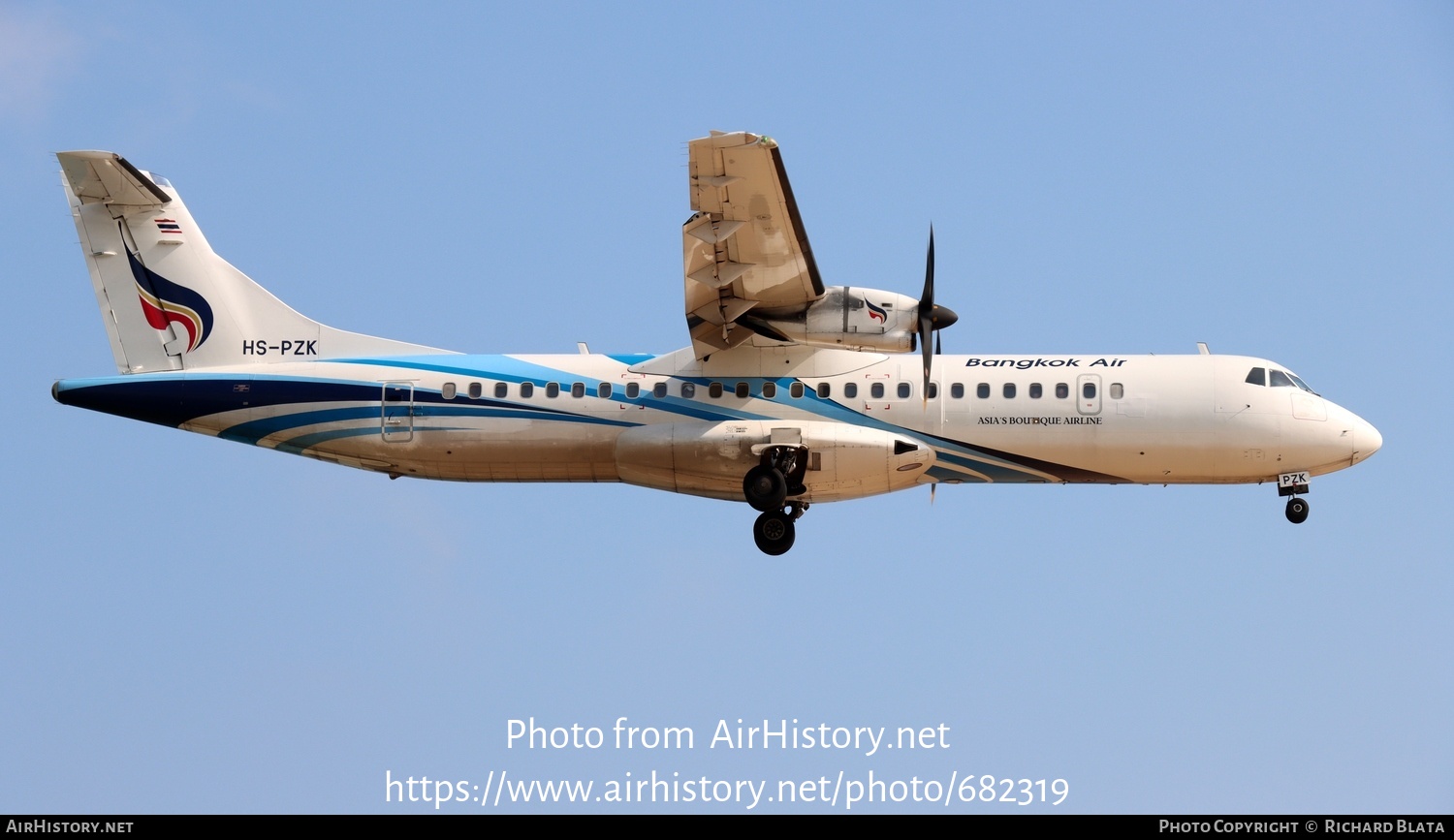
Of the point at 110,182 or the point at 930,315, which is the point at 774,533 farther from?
the point at 110,182

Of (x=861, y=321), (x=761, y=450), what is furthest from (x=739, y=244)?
Answer: (x=761, y=450)

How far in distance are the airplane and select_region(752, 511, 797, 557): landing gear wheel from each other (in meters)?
0.04

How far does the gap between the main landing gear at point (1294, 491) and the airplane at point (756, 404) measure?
0.03 m

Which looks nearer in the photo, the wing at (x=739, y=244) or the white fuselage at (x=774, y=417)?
the wing at (x=739, y=244)

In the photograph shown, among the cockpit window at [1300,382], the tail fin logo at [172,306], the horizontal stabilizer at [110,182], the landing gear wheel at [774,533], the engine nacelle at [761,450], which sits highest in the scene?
the horizontal stabilizer at [110,182]

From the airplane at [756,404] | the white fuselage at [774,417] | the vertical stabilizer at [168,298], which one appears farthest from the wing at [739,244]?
the vertical stabilizer at [168,298]

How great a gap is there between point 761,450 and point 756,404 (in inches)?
30.4

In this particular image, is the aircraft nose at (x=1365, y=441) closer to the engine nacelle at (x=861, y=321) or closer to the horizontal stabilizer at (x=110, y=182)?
the engine nacelle at (x=861, y=321)

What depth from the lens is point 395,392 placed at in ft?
79.5

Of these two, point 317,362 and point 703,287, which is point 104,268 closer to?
point 317,362

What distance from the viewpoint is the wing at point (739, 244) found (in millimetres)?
20672

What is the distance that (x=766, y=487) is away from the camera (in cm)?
2319
